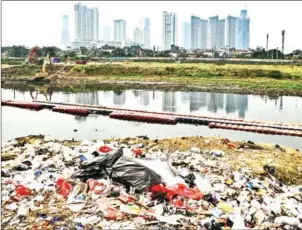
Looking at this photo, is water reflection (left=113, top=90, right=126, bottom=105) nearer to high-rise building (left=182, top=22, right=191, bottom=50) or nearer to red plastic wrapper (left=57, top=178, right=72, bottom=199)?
red plastic wrapper (left=57, top=178, right=72, bottom=199)

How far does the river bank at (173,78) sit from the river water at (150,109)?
2951 millimetres

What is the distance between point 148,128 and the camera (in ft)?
50.3

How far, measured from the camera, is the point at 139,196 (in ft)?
21.1

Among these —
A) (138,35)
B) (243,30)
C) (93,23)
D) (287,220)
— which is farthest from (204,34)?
(287,220)

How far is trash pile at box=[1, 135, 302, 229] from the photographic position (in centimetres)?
573

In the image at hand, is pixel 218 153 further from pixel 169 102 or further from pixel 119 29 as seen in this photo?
pixel 119 29

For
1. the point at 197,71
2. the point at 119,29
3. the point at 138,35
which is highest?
the point at 119,29

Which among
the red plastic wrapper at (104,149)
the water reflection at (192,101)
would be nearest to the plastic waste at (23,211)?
the red plastic wrapper at (104,149)

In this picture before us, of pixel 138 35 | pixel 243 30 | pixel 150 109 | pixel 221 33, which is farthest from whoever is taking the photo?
pixel 138 35

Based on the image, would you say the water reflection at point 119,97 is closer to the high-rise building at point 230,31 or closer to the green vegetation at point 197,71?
the green vegetation at point 197,71

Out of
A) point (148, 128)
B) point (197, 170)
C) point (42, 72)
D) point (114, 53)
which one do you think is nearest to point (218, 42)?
point (114, 53)

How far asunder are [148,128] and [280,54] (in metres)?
41.8

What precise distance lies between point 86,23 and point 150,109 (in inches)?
4493

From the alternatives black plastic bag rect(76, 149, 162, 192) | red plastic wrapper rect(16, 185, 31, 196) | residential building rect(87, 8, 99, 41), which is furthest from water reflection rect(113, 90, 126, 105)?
residential building rect(87, 8, 99, 41)
